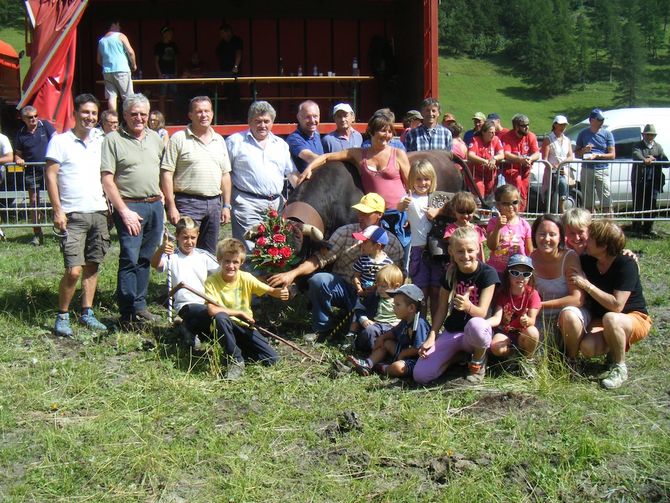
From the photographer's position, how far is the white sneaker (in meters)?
5.68

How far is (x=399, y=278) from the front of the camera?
6.45m

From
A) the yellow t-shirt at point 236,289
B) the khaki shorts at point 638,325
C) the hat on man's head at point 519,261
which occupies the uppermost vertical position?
the hat on man's head at point 519,261

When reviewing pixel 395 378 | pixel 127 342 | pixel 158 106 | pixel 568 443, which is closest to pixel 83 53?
pixel 158 106

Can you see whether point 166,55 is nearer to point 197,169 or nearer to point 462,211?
point 197,169

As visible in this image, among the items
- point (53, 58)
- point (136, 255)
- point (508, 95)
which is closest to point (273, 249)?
point (136, 255)

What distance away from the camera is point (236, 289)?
6383mm

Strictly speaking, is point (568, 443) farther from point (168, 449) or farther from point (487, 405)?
point (168, 449)

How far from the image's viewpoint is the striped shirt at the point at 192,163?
23.4 feet

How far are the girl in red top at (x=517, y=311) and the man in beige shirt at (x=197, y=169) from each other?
2645 millimetres

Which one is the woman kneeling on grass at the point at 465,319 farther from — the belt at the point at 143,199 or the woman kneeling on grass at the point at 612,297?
the belt at the point at 143,199

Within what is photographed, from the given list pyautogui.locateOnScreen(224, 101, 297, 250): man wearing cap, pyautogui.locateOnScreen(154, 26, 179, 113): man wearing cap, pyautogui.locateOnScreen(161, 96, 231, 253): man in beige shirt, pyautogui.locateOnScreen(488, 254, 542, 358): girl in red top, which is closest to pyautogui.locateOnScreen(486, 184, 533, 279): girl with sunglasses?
pyautogui.locateOnScreen(488, 254, 542, 358): girl in red top

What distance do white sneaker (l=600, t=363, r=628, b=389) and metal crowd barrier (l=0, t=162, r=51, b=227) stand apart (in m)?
7.76

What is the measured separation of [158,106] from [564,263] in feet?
31.3

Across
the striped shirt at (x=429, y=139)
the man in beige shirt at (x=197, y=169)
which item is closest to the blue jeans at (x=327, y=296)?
the man in beige shirt at (x=197, y=169)
